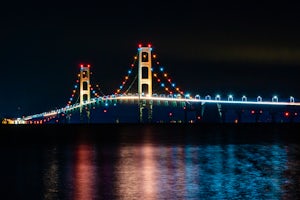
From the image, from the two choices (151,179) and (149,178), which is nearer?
(151,179)

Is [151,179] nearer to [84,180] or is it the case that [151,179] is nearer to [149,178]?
[149,178]

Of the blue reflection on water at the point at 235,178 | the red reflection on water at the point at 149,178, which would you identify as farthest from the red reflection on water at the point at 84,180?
the blue reflection on water at the point at 235,178

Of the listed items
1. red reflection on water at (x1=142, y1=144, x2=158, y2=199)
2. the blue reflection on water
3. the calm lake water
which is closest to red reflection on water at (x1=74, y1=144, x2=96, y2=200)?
the calm lake water

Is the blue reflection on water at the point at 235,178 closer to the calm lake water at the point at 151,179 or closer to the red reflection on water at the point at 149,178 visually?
the calm lake water at the point at 151,179

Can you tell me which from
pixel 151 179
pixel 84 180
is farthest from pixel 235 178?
pixel 84 180

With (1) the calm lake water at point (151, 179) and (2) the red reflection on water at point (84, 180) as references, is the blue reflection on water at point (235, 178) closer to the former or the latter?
(1) the calm lake water at point (151, 179)

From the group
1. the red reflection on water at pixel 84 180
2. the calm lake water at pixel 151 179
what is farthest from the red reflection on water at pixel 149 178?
the red reflection on water at pixel 84 180

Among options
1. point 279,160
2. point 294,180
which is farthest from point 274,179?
point 279,160

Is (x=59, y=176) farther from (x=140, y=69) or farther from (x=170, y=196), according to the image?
(x=140, y=69)

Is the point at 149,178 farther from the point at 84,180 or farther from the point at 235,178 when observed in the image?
the point at 235,178

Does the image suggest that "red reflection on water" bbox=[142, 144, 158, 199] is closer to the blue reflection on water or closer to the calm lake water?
the calm lake water

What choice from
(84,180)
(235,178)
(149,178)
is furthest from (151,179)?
(235,178)

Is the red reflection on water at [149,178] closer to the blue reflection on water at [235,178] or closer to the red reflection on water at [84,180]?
the blue reflection on water at [235,178]

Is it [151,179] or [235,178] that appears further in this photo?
[235,178]
